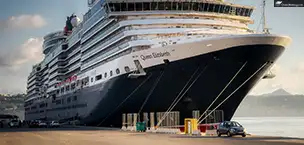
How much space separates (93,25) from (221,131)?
24365 millimetres

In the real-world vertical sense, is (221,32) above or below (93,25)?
below

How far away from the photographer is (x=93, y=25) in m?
47.0

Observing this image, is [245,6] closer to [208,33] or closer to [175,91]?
[208,33]

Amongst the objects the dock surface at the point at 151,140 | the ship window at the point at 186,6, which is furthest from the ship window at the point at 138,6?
the dock surface at the point at 151,140

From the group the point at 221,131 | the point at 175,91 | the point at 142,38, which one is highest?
the point at 142,38

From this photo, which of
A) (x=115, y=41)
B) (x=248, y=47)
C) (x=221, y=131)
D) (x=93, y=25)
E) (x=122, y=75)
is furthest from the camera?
(x=93, y=25)

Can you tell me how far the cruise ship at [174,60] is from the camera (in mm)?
31312

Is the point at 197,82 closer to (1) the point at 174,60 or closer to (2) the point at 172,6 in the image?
(1) the point at 174,60

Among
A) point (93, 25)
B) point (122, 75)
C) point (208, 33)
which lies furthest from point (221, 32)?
point (93, 25)

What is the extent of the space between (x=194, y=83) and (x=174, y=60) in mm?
2387

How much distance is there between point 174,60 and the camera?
32.1 m

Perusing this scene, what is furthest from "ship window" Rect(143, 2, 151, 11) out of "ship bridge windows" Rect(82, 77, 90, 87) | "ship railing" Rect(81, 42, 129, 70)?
"ship bridge windows" Rect(82, 77, 90, 87)

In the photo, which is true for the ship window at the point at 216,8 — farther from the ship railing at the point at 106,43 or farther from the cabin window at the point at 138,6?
the ship railing at the point at 106,43

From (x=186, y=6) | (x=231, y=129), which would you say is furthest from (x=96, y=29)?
(x=231, y=129)
